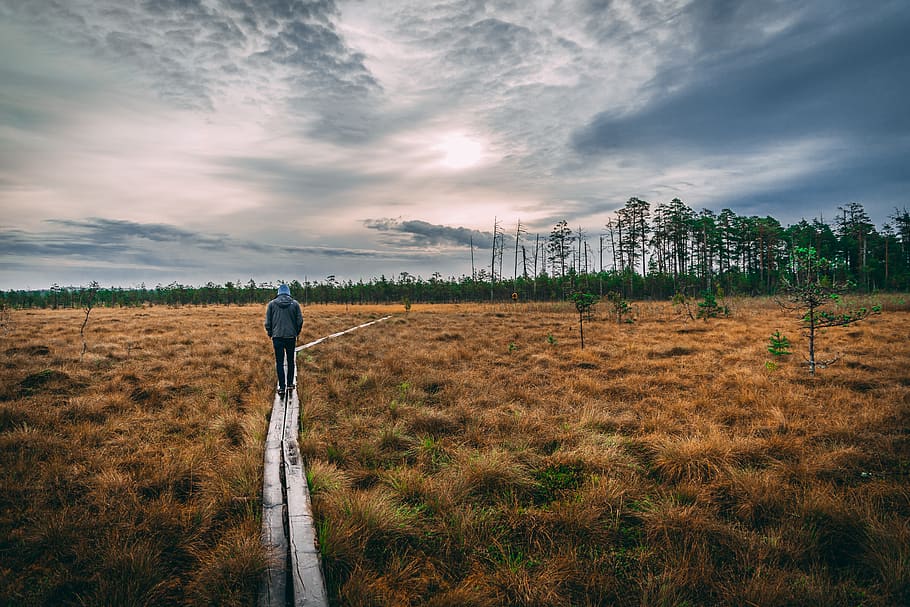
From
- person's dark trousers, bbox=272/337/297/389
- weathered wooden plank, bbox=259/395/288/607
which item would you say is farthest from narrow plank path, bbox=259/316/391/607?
person's dark trousers, bbox=272/337/297/389

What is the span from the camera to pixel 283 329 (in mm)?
8781

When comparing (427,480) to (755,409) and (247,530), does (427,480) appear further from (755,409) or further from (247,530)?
(755,409)

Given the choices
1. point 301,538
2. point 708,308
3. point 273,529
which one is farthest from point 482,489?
point 708,308

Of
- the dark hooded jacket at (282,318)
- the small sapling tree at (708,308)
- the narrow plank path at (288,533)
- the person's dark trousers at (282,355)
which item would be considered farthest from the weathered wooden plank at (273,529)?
the small sapling tree at (708,308)

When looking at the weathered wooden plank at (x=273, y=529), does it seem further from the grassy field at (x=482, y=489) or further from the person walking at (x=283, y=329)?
the person walking at (x=283, y=329)

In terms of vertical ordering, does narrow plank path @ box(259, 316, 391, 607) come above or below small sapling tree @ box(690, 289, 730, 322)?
below

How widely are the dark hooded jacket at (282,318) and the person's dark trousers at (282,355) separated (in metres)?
0.13

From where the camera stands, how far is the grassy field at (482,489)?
304 cm

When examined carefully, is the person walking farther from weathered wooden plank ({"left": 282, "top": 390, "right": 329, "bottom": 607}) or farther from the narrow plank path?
weathered wooden plank ({"left": 282, "top": 390, "right": 329, "bottom": 607})

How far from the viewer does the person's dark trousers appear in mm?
8695

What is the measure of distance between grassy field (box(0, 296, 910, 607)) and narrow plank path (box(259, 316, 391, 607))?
12 cm

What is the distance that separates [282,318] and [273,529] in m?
5.84

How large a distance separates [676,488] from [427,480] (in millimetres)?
2739

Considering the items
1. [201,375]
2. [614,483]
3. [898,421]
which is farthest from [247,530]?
[898,421]
